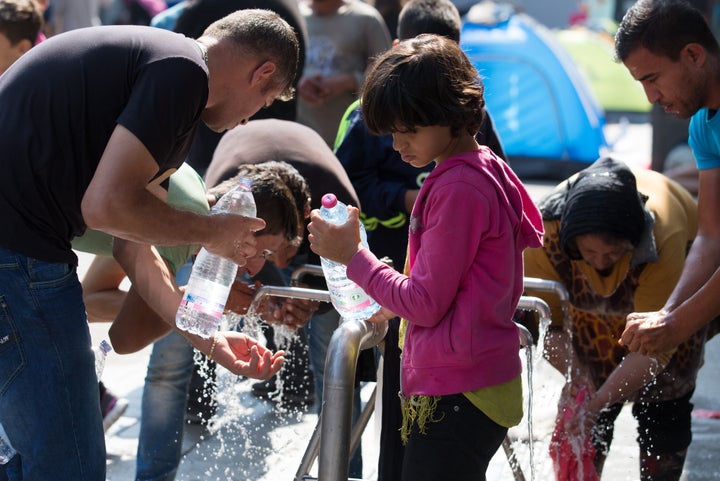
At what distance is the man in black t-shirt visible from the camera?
238 centimetres

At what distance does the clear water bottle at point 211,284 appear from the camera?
2.94 metres

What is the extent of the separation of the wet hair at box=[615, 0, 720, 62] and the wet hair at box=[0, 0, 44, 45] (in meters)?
2.63

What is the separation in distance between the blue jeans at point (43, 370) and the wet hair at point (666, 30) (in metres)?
1.83

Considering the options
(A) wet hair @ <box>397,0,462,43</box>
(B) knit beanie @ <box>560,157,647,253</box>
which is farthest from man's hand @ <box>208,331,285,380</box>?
(A) wet hair @ <box>397,0,462,43</box>

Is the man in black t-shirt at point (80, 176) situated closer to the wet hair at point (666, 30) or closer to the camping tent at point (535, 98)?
the wet hair at point (666, 30)

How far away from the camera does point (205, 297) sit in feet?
10.0

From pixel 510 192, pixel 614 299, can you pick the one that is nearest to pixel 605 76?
pixel 614 299

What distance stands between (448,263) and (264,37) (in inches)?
32.9

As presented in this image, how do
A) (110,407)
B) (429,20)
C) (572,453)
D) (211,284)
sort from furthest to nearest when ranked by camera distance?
(110,407), (429,20), (572,453), (211,284)

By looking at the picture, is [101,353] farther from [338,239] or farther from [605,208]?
A: [605,208]

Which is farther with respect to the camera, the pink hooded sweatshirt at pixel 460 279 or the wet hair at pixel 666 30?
the wet hair at pixel 666 30

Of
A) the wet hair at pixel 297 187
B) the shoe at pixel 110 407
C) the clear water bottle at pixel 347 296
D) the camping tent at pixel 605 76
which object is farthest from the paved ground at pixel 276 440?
the camping tent at pixel 605 76

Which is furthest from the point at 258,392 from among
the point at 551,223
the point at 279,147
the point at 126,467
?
the point at 551,223

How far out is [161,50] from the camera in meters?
2.44
